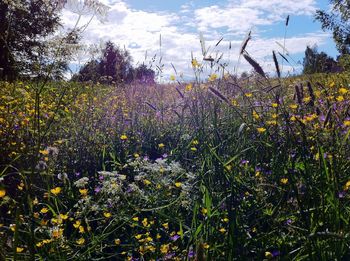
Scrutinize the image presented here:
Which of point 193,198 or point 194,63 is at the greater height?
point 194,63

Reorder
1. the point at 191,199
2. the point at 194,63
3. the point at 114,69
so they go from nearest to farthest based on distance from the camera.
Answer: the point at 191,199 → the point at 194,63 → the point at 114,69

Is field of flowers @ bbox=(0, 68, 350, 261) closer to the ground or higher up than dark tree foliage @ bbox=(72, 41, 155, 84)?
closer to the ground

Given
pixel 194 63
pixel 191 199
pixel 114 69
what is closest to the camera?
pixel 191 199

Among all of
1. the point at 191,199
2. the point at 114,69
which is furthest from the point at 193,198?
the point at 114,69

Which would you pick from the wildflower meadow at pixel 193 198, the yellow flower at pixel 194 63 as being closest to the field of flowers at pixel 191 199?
the wildflower meadow at pixel 193 198

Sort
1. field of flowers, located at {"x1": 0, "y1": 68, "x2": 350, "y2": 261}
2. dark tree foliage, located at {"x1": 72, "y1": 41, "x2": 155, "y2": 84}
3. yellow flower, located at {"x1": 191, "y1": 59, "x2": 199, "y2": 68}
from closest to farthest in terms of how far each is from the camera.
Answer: field of flowers, located at {"x1": 0, "y1": 68, "x2": 350, "y2": 261}, yellow flower, located at {"x1": 191, "y1": 59, "x2": 199, "y2": 68}, dark tree foliage, located at {"x1": 72, "y1": 41, "x2": 155, "y2": 84}

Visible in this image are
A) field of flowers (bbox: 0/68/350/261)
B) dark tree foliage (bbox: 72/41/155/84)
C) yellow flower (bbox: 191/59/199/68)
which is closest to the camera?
field of flowers (bbox: 0/68/350/261)

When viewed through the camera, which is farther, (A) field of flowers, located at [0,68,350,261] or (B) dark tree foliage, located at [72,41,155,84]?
(B) dark tree foliage, located at [72,41,155,84]

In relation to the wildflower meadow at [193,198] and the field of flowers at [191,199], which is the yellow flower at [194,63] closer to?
the wildflower meadow at [193,198]

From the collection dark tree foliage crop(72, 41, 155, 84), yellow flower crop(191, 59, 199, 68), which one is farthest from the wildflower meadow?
dark tree foliage crop(72, 41, 155, 84)

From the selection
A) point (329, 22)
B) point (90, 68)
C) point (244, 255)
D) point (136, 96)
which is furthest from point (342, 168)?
point (329, 22)

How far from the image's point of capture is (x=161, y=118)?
15.1 ft

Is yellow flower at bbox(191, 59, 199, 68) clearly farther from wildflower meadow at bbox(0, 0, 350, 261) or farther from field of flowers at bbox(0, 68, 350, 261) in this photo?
field of flowers at bbox(0, 68, 350, 261)

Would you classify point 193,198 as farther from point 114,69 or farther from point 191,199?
point 114,69
